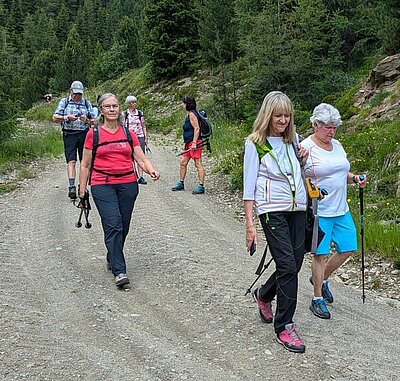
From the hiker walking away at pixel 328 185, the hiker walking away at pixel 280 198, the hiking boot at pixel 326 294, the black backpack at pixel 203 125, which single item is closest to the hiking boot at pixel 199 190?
the black backpack at pixel 203 125

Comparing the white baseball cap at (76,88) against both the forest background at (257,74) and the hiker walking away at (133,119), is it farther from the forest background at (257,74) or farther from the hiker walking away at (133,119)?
the forest background at (257,74)

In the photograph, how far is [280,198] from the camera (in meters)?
4.57

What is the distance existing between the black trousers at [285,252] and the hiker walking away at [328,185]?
1.62ft

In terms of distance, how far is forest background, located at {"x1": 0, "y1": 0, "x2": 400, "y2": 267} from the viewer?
10.6 m

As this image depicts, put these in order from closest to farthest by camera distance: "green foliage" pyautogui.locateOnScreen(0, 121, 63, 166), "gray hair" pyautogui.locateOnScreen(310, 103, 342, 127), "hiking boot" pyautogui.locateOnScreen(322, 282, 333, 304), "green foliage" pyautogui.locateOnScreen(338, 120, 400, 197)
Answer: "gray hair" pyautogui.locateOnScreen(310, 103, 342, 127), "hiking boot" pyautogui.locateOnScreen(322, 282, 333, 304), "green foliage" pyautogui.locateOnScreen(338, 120, 400, 197), "green foliage" pyautogui.locateOnScreen(0, 121, 63, 166)

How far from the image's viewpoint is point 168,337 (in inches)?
188

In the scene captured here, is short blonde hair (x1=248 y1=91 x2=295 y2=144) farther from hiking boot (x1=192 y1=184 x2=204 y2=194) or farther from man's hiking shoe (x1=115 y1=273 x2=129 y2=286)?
hiking boot (x1=192 y1=184 x2=204 y2=194)

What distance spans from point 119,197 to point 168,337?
74.1 inches

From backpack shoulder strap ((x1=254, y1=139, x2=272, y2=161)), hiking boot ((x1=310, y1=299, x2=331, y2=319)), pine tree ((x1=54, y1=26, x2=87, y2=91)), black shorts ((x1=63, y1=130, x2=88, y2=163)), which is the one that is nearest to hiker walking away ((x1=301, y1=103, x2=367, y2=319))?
hiking boot ((x1=310, y1=299, x2=331, y2=319))

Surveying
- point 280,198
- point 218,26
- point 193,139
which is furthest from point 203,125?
point 218,26

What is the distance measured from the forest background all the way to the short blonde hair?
9.93ft

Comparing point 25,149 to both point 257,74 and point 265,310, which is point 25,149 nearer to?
point 257,74

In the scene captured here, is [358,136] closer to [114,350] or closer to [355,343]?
[355,343]

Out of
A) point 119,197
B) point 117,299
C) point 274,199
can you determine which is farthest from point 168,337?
point 119,197
